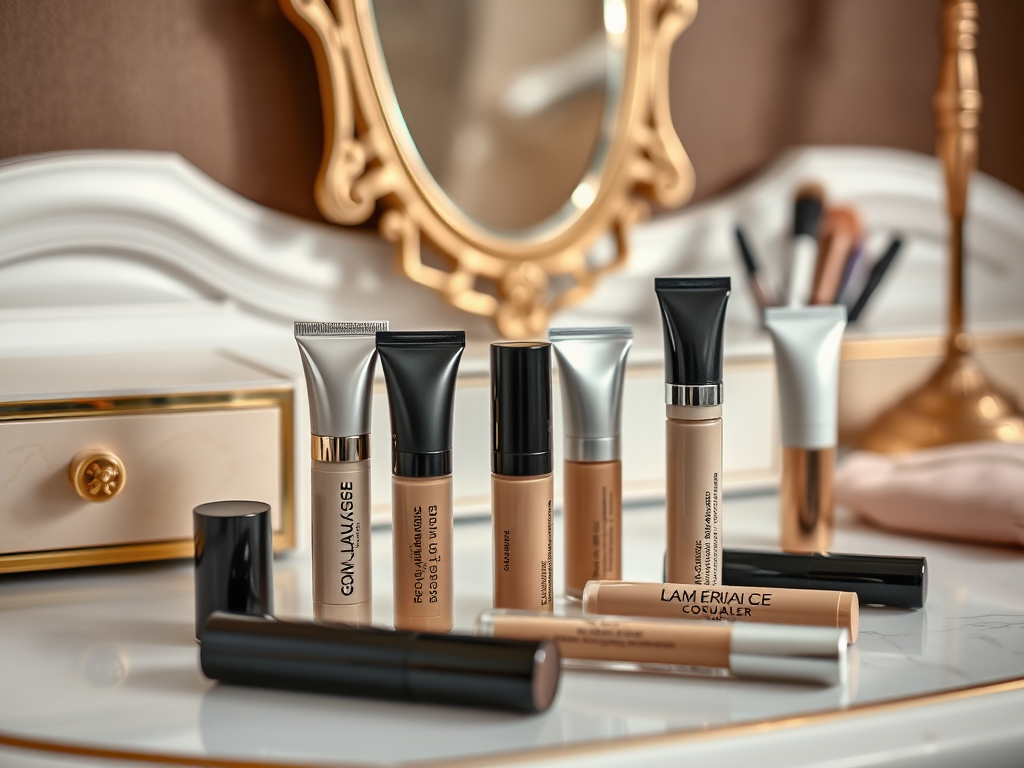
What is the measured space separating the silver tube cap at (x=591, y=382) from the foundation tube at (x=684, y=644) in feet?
0.40

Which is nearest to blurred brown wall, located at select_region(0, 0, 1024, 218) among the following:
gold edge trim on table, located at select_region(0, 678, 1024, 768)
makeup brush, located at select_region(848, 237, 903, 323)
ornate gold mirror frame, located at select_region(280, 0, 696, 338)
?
ornate gold mirror frame, located at select_region(280, 0, 696, 338)

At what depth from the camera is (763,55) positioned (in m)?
1.03

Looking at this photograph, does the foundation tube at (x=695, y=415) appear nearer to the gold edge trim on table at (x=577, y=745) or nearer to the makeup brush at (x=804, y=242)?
the gold edge trim on table at (x=577, y=745)

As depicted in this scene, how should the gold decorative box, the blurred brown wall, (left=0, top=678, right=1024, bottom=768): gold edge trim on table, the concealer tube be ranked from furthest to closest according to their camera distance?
the blurred brown wall
the gold decorative box
the concealer tube
(left=0, top=678, right=1024, bottom=768): gold edge trim on table

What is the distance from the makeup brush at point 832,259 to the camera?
94cm

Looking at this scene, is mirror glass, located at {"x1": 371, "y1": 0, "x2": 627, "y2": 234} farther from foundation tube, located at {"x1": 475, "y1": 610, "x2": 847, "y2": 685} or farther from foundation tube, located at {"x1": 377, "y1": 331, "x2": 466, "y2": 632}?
foundation tube, located at {"x1": 475, "y1": 610, "x2": 847, "y2": 685}

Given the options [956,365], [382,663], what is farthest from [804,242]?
[382,663]

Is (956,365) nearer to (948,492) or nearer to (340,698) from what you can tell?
(948,492)

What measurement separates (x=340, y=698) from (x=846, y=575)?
29 centimetres

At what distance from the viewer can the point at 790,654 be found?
1.48ft

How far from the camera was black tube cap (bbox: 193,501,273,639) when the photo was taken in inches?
20.5

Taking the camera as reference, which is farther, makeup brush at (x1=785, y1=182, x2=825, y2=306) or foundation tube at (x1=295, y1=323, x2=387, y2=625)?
makeup brush at (x1=785, y1=182, x2=825, y2=306)

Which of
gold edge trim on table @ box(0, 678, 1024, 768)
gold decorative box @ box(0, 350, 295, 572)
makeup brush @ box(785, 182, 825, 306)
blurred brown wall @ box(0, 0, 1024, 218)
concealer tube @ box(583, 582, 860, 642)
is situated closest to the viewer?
gold edge trim on table @ box(0, 678, 1024, 768)

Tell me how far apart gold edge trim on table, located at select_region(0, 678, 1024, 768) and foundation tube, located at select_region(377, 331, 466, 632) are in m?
0.14
